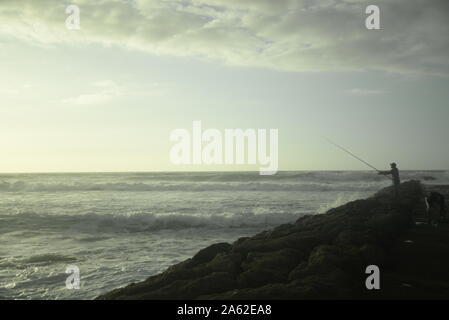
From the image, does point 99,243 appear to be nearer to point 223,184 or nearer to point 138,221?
point 138,221

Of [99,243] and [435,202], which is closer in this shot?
[435,202]

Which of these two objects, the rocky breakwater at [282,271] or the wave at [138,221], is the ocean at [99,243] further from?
the rocky breakwater at [282,271]

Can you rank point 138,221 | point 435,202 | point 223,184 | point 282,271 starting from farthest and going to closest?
point 223,184 < point 138,221 < point 435,202 < point 282,271

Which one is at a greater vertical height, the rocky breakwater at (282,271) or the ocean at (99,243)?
the rocky breakwater at (282,271)

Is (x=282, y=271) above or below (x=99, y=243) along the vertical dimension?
above

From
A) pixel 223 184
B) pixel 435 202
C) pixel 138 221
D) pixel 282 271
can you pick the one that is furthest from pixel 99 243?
pixel 223 184

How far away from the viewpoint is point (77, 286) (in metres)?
6.55

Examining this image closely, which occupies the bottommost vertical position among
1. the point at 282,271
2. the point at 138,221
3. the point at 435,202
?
the point at 138,221

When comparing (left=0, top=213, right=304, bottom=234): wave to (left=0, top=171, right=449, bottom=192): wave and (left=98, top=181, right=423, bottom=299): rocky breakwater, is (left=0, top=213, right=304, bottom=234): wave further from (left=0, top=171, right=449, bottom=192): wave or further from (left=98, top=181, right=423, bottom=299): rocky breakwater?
(left=0, top=171, right=449, bottom=192): wave

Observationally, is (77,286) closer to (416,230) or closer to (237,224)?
(416,230)

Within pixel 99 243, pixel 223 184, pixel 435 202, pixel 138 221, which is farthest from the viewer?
pixel 223 184

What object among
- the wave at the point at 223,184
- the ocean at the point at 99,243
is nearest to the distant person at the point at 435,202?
the ocean at the point at 99,243

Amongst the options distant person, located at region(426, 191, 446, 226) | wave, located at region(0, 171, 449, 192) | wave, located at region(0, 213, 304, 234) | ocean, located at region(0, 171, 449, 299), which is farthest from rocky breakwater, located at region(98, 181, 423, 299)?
wave, located at region(0, 171, 449, 192)
